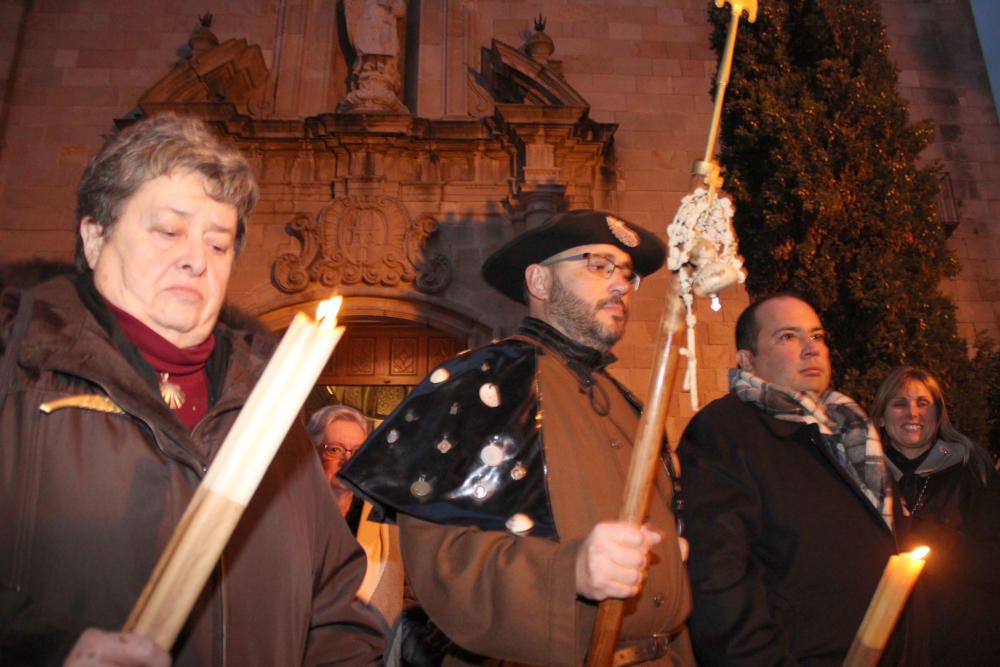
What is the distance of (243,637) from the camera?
4.35 ft

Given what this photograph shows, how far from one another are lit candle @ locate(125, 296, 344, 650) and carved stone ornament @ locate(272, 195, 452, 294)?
6717 millimetres

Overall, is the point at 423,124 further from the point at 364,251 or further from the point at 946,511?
the point at 946,511

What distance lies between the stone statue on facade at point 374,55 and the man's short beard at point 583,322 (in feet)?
19.8

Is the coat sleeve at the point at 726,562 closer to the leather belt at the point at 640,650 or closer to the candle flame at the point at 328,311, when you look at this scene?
the leather belt at the point at 640,650

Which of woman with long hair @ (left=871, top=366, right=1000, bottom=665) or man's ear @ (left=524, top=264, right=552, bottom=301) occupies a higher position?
man's ear @ (left=524, top=264, right=552, bottom=301)

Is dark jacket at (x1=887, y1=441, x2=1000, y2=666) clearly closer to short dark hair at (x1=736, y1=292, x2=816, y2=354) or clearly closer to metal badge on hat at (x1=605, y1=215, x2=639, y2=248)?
short dark hair at (x1=736, y1=292, x2=816, y2=354)

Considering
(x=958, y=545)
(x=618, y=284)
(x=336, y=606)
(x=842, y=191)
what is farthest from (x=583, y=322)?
(x=842, y=191)

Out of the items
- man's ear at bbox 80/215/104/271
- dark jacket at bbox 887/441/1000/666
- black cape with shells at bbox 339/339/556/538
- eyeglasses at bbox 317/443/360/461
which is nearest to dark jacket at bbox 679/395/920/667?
dark jacket at bbox 887/441/1000/666

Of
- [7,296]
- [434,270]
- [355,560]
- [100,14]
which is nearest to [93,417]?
[7,296]

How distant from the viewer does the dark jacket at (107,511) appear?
114 cm

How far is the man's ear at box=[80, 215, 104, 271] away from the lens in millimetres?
1461

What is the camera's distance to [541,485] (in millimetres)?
1879

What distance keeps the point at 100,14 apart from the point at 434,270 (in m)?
5.26

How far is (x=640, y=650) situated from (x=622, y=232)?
129cm
